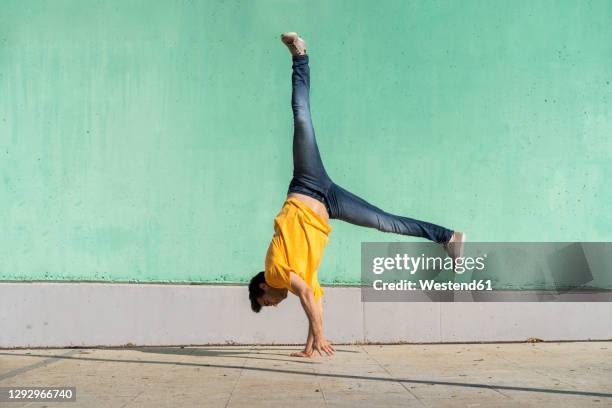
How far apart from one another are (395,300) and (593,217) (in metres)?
2.57

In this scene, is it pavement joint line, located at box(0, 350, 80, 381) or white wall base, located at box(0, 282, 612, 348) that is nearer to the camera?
pavement joint line, located at box(0, 350, 80, 381)

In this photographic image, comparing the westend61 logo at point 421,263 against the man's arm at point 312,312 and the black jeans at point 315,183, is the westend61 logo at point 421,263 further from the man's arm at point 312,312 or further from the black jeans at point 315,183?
the man's arm at point 312,312

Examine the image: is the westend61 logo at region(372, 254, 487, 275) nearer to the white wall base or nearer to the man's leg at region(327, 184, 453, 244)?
the white wall base

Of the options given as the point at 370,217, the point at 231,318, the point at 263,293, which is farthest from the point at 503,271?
the point at 263,293

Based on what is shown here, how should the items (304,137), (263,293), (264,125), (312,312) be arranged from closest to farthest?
(312,312) → (304,137) → (263,293) → (264,125)

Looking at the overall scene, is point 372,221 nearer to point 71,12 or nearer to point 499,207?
point 499,207

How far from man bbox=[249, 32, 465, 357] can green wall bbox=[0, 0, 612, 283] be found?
6.52 feet

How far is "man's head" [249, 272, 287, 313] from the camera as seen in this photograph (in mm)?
6953

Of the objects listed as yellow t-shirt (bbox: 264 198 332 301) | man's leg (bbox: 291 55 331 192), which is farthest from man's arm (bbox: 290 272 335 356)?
man's leg (bbox: 291 55 331 192)

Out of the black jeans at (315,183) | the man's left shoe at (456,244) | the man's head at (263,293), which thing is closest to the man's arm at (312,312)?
the man's head at (263,293)

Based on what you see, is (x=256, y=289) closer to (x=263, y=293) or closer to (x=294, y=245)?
(x=263, y=293)

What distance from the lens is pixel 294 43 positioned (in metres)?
6.69

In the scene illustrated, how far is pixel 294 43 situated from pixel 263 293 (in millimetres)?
2286

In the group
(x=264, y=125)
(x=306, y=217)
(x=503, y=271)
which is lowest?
(x=503, y=271)
